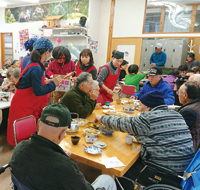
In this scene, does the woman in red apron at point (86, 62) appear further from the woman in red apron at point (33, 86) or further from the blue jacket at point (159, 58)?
the blue jacket at point (159, 58)

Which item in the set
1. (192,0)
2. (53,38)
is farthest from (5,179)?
(192,0)

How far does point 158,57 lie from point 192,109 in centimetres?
591

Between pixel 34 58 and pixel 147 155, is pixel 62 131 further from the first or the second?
pixel 34 58

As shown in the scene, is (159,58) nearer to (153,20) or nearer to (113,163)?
(153,20)

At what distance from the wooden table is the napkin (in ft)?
0.08

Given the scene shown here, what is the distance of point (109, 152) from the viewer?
5.16ft

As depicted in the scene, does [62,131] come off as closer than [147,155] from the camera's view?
Yes

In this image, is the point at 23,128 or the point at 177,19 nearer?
the point at 23,128

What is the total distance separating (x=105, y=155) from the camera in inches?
59.7

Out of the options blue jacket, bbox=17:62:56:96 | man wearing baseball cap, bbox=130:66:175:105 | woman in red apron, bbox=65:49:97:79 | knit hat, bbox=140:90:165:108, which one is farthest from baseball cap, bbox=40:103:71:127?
man wearing baseball cap, bbox=130:66:175:105

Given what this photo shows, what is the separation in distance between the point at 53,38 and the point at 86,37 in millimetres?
1993

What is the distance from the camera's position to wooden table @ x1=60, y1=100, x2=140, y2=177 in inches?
54.7

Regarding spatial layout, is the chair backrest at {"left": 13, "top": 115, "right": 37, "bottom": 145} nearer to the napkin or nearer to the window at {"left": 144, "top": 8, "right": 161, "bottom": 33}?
the napkin

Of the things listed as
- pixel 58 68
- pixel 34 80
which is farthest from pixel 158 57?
pixel 34 80
